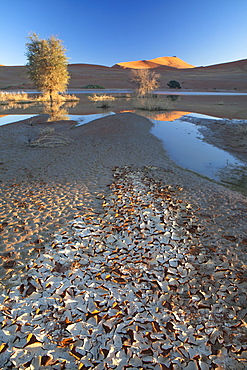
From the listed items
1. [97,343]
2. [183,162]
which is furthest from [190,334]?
[183,162]

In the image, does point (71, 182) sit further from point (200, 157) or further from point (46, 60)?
point (46, 60)

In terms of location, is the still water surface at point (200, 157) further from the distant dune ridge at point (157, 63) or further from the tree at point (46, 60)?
the distant dune ridge at point (157, 63)

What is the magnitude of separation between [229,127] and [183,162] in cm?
736

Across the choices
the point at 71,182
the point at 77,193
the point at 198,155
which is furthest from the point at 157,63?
the point at 77,193

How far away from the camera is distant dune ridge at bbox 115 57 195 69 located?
445 ft

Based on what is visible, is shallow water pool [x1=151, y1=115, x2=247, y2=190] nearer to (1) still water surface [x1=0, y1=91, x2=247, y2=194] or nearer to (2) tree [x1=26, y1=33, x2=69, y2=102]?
(1) still water surface [x1=0, y1=91, x2=247, y2=194]

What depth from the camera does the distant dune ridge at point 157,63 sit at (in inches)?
5340

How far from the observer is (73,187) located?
17.2ft

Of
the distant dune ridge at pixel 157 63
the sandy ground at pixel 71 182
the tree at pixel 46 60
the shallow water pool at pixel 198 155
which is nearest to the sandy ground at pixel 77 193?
the sandy ground at pixel 71 182

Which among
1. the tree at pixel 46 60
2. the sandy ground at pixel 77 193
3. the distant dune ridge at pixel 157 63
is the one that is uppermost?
the distant dune ridge at pixel 157 63

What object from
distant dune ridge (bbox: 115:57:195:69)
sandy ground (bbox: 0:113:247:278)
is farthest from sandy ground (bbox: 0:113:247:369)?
distant dune ridge (bbox: 115:57:195:69)

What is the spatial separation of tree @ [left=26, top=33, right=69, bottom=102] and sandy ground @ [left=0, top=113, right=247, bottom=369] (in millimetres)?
19238

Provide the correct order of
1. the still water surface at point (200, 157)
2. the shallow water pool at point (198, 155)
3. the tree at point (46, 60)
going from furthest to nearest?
the tree at point (46, 60) → the shallow water pool at point (198, 155) → the still water surface at point (200, 157)

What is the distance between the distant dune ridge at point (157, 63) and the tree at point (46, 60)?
11660 cm
